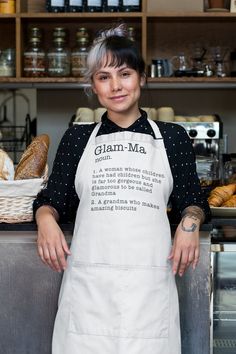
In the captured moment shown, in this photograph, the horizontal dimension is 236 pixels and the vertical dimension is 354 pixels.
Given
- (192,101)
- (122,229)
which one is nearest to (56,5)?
(192,101)

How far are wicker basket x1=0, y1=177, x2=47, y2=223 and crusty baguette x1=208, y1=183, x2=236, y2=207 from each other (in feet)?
1.71

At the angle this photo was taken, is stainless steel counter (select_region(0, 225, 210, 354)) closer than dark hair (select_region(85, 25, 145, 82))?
No

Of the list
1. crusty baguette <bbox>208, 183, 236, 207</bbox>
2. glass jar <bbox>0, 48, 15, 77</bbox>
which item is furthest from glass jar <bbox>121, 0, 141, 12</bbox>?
crusty baguette <bbox>208, 183, 236, 207</bbox>

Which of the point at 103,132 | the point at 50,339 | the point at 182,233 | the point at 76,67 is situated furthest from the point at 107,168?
the point at 76,67

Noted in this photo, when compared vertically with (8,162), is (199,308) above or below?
below

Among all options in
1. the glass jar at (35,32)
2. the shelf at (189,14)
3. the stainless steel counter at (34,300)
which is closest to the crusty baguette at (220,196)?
the stainless steel counter at (34,300)

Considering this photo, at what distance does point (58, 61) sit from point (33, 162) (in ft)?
4.75

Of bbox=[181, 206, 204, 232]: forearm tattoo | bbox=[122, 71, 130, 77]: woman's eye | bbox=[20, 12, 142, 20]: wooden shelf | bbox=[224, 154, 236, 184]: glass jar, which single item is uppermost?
bbox=[20, 12, 142, 20]: wooden shelf

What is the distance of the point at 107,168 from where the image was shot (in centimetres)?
154

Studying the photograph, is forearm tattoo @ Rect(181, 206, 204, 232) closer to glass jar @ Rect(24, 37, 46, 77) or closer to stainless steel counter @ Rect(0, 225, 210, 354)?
stainless steel counter @ Rect(0, 225, 210, 354)

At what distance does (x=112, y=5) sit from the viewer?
310 cm

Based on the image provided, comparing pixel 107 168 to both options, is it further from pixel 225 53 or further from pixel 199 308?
pixel 225 53

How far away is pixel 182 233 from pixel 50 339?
0.51 meters

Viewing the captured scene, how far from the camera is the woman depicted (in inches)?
59.3
